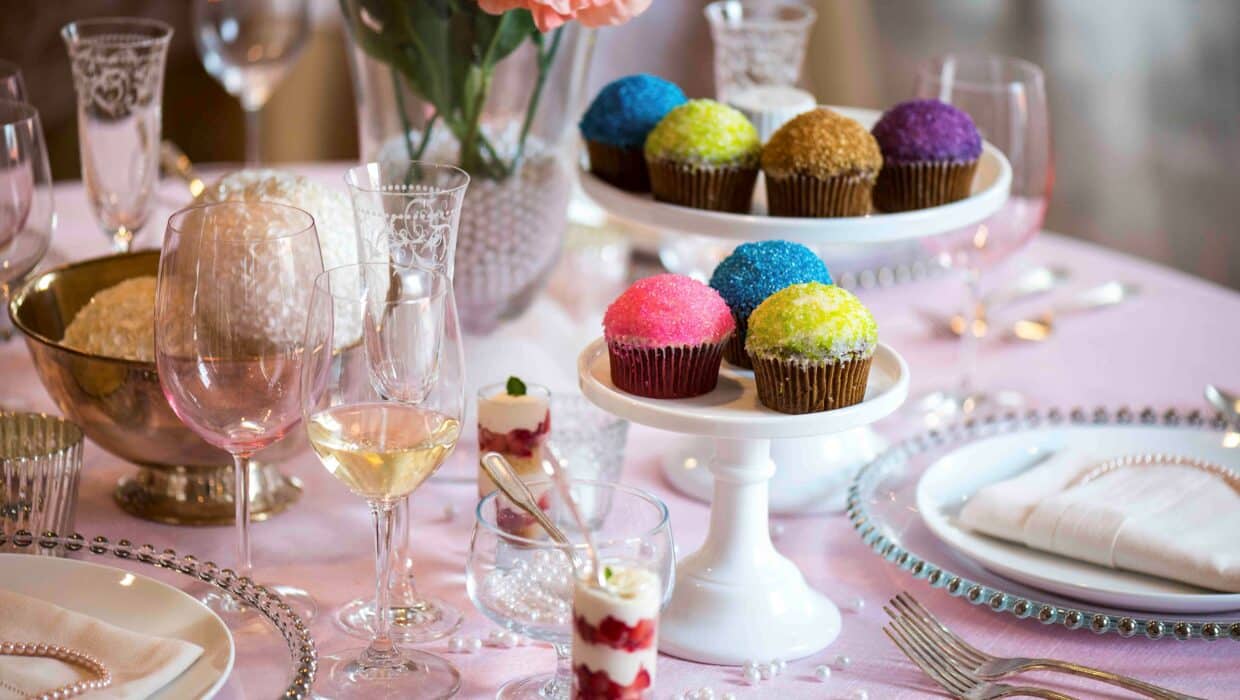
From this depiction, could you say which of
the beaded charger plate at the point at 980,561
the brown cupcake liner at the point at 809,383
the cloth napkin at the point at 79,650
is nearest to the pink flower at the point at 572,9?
the brown cupcake liner at the point at 809,383

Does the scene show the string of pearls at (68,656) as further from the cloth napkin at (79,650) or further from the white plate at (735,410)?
the white plate at (735,410)

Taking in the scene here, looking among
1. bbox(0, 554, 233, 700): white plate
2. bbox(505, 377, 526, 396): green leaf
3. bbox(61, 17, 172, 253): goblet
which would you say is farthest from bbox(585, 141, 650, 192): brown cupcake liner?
bbox(0, 554, 233, 700): white plate

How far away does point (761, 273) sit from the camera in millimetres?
1041

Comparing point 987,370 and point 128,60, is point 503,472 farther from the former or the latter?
point 987,370

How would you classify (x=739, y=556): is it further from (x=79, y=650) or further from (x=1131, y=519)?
(x=79, y=650)

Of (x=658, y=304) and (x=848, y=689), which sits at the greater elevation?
(x=658, y=304)

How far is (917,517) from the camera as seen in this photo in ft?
3.96

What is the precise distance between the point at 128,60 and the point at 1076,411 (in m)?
1.03

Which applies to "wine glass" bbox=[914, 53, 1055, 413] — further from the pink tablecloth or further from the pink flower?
the pink flower

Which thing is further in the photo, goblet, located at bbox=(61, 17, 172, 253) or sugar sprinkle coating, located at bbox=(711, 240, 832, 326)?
goblet, located at bbox=(61, 17, 172, 253)

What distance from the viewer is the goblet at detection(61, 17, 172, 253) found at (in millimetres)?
1388

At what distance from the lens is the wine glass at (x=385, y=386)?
2.94 ft

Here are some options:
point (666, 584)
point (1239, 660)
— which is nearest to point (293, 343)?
point (666, 584)

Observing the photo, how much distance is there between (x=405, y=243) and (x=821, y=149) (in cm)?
39
